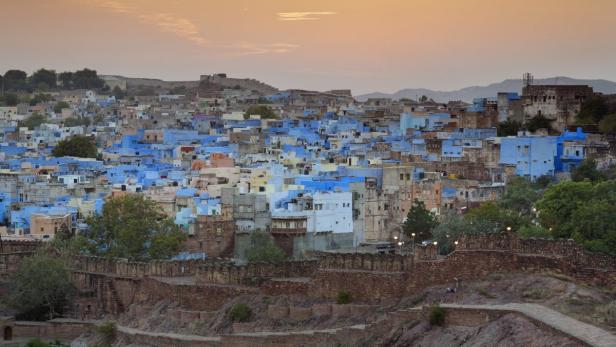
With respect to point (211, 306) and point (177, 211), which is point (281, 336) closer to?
point (211, 306)

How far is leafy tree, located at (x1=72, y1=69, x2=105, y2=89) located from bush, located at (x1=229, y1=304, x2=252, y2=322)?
111m

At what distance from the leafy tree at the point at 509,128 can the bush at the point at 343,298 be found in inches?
1229

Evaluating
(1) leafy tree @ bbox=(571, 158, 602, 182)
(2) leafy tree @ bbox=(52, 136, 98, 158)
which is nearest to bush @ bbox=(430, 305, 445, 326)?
(1) leafy tree @ bbox=(571, 158, 602, 182)

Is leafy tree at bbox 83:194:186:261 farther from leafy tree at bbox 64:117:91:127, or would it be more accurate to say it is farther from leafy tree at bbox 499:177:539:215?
leafy tree at bbox 64:117:91:127

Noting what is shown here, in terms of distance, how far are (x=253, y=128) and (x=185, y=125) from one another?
29.8 feet

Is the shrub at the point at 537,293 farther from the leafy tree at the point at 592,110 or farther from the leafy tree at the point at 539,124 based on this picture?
the leafy tree at the point at 539,124

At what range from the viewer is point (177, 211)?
4956 cm

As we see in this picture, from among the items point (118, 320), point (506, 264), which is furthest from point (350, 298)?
point (118, 320)

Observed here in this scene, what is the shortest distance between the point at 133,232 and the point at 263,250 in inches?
128

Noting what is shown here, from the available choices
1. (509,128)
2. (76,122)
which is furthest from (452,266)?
(76,122)

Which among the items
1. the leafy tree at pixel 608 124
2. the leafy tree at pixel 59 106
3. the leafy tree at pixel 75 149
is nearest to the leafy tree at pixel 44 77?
the leafy tree at pixel 59 106

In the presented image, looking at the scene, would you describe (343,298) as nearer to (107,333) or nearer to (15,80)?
(107,333)

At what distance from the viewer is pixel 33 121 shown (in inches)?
3866

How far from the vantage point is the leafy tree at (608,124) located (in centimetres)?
5588
